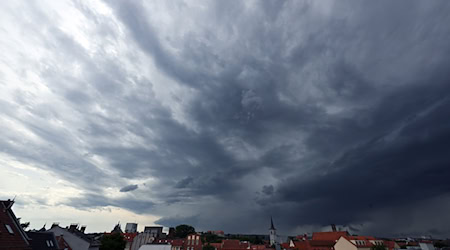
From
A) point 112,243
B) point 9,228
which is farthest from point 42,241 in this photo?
point 112,243

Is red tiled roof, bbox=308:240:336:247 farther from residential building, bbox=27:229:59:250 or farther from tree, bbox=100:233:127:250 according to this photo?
residential building, bbox=27:229:59:250

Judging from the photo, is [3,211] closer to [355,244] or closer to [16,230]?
[16,230]

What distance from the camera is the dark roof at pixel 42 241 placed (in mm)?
57475

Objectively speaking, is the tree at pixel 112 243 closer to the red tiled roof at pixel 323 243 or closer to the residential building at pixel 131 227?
the red tiled roof at pixel 323 243

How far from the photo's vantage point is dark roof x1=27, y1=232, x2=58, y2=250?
57475 mm

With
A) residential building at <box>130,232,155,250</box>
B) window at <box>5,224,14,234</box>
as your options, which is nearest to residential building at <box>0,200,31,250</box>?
window at <box>5,224,14,234</box>

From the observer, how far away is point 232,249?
131 m

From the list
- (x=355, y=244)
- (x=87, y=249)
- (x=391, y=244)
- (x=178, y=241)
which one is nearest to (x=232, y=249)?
(x=178, y=241)

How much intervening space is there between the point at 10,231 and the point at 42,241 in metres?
19.9

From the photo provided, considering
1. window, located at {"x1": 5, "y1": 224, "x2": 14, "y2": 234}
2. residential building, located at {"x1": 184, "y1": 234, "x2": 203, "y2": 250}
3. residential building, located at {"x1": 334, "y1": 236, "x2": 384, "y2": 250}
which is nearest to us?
window, located at {"x1": 5, "y1": 224, "x2": 14, "y2": 234}

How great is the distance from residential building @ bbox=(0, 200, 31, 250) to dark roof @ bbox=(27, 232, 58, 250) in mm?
12913

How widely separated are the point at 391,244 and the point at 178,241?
13425cm

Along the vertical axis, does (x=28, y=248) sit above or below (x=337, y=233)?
below

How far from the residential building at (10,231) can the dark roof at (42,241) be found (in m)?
12.9
